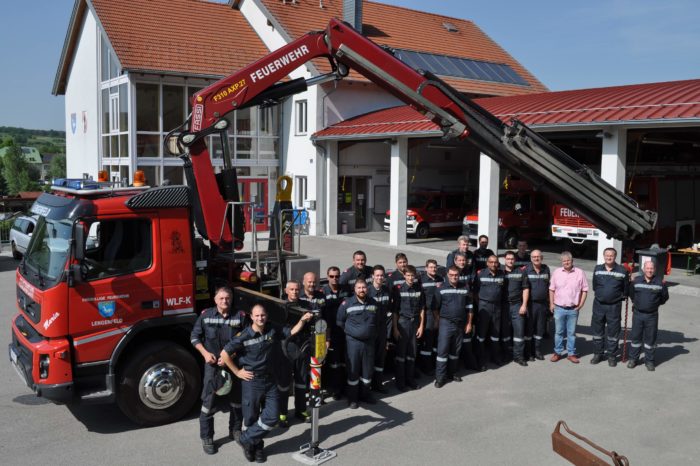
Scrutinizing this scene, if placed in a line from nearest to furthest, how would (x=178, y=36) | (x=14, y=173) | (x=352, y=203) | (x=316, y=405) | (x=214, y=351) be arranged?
(x=316, y=405) → (x=214, y=351) → (x=178, y=36) → (x=352, y=203) → (x=14, y=173)

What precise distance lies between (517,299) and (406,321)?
206cm

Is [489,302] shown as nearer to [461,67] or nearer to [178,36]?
[178,36]

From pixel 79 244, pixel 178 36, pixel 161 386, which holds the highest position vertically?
pixel 178 36

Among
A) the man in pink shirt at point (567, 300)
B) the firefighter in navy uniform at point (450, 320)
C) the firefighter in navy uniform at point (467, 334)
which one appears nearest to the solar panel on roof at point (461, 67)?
the man in pink shirt at point (567, 300)

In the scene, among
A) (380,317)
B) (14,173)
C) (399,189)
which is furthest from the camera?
(14,173)

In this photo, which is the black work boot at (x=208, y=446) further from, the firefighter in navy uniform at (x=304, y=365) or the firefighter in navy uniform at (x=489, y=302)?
the firefighter in navy uniform at (x=489, y=302)

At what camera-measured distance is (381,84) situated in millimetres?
8508

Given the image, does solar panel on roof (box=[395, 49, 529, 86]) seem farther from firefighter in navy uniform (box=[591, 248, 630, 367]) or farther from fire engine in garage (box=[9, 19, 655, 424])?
fire engine in garage (box=[9, 19, 655, 424])

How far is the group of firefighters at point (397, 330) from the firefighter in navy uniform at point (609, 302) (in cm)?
1

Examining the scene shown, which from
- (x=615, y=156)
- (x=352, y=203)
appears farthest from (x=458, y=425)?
(x=352, y=203)

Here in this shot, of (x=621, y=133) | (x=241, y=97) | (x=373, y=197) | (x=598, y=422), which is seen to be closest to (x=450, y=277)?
(x=598, y=422)

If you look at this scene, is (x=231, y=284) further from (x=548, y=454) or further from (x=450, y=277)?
(x=548, y=454)

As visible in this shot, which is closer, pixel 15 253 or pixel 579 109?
pixel 579 109

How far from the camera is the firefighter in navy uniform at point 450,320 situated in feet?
28.8
